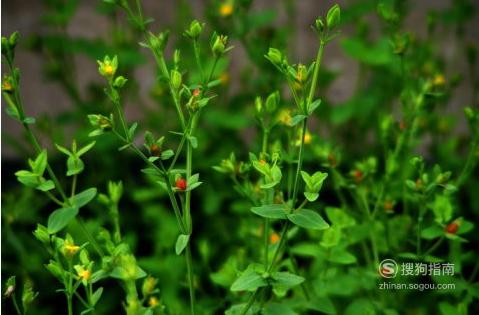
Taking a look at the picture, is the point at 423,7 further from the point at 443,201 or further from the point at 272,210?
the point at 272,210

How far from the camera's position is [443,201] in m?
1.33

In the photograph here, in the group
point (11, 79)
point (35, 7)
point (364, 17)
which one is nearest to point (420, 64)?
point (364, 17)

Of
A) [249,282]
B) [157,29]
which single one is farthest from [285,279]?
[157,29]

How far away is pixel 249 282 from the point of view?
1.07 m

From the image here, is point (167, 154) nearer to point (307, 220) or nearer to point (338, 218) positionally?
point (307, 220)

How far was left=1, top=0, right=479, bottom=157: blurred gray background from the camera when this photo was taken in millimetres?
2596

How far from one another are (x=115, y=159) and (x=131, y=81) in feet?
0.88

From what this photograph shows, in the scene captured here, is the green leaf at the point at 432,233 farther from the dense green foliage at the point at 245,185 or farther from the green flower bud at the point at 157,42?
the green flower bud at the point at 157,42

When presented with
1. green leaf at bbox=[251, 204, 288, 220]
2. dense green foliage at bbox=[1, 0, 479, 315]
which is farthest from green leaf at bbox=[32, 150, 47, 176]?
green leaf at bbox=[251, 204, 288, 220]

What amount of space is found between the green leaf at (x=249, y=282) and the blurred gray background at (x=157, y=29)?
1.59 metres

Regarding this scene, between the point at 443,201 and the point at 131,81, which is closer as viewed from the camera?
the point at 443,201

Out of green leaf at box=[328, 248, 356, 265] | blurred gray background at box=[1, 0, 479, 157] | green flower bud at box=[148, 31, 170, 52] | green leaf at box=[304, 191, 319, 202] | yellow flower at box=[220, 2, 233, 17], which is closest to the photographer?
green leaf at box=[304, 191, 319, 202]

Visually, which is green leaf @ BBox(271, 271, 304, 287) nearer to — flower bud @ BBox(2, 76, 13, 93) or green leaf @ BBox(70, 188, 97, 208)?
green leaf @ BBox(70, 188, 97, 208)

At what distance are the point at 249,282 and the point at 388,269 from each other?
1.41 ft
